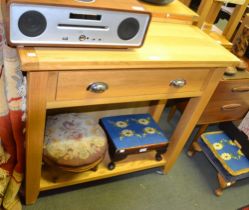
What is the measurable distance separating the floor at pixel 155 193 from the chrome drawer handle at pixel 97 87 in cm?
61

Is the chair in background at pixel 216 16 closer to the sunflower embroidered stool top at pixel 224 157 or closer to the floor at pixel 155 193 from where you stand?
the sunflower embroidered stool top at pixel 224 157

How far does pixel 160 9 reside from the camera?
1082mm

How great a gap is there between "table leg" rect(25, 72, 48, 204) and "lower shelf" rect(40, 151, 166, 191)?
0.23 feet

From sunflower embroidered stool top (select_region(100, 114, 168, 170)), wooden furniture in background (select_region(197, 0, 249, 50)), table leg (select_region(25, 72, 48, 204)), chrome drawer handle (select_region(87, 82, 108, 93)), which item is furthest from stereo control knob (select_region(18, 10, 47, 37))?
wooden furniture in background (select_region(197, 0, 249, 50))

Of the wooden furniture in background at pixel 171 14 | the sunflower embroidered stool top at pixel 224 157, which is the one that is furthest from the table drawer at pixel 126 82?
the sunflower embroidered stool top at pixel 224 157

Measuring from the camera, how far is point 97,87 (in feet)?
2.73

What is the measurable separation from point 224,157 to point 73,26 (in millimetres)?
1062

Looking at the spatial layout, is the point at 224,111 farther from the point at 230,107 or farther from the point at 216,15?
the point at 216,15

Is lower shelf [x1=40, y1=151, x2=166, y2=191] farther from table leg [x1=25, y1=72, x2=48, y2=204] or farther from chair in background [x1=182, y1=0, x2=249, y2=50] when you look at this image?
chair in background [x1=182, y1=0, x2=249, y2=50]

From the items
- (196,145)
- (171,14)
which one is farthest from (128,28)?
(196,145)

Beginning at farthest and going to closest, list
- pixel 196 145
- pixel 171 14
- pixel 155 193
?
1. pixel 196 145
2. pixel 155 193
3. pixel 171 14

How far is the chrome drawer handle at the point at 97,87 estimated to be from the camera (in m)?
0.83

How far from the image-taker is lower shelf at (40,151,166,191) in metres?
1.13

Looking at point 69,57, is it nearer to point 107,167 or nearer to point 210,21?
point 107,167
